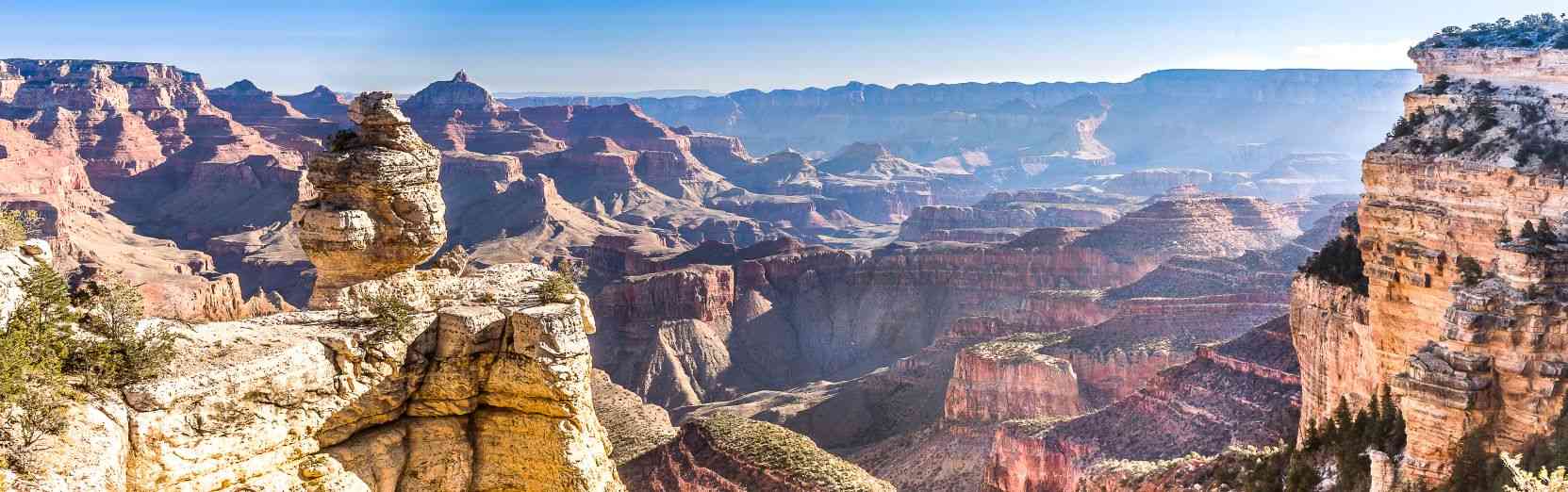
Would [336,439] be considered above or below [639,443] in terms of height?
above

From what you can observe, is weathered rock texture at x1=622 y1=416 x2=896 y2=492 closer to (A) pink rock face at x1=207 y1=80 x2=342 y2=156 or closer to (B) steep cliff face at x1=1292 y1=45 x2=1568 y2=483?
(B) steep cliff face at x1=1292 y1=45 x2=1568 y2=483

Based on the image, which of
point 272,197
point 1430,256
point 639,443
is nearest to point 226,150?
point 272,197

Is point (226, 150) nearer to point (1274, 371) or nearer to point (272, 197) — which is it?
point (272, 197)

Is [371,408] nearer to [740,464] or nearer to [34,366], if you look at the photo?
[34,366]

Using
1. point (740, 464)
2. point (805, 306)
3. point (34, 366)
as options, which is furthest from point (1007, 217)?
point (34, 366)

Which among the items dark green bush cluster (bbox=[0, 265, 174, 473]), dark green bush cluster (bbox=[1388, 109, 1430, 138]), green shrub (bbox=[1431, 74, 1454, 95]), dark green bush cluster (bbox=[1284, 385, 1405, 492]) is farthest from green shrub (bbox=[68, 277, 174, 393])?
green shrub (bbox=[1431, 74, 1454, 95])
